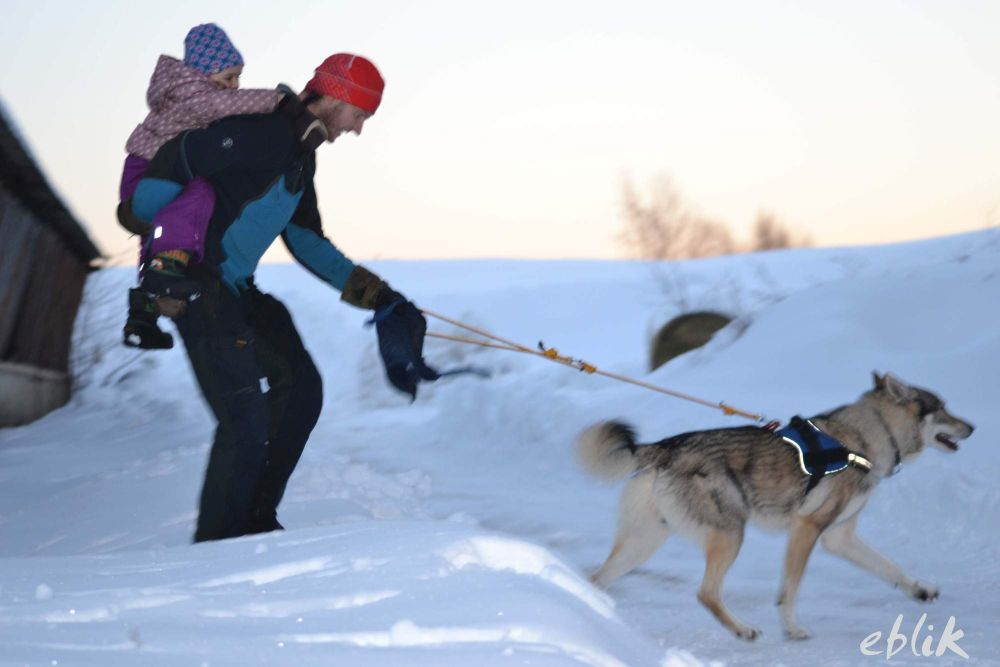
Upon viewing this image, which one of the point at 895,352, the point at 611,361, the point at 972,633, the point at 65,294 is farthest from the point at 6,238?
the point at 611,361

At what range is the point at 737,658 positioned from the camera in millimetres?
4172

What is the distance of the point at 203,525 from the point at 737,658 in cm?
199

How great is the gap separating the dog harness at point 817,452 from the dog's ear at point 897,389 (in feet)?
1.55

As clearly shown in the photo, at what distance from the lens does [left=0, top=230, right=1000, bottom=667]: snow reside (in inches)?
111

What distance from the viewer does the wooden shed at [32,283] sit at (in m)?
10.3

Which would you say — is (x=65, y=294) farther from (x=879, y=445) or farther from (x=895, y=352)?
(x=879, y=445)

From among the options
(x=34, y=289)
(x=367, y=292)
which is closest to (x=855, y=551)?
(x=367, y=292)

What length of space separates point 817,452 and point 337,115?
2.39m

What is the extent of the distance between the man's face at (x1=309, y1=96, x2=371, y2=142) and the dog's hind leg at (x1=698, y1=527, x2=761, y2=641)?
214cm

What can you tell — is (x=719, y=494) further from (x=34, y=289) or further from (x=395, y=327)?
(x=34, y=289)

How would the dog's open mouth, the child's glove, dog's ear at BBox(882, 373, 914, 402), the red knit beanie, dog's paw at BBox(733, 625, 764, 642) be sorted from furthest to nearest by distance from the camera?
the dog's open mouth
dog's ear at BBox(882, 373, 914, 402)
dog's paw at BBox(733, 625, 764, 642)
the red knit beanie
the child's glove

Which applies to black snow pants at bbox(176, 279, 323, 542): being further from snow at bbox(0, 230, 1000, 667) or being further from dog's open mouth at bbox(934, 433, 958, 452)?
dog's open mouth at bbox(934, 433, 958, 452)

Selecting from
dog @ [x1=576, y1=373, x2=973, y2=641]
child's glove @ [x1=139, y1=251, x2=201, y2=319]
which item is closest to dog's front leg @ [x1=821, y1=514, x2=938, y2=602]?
dog @ [x1=576, y1=373, x2=973, y2=641]

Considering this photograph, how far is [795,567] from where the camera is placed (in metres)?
4.75
